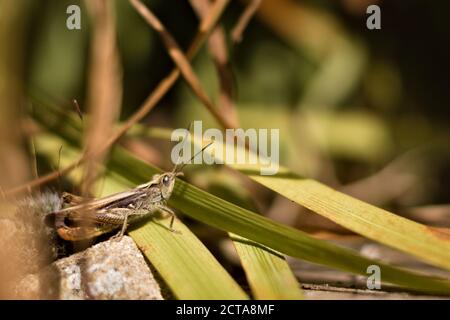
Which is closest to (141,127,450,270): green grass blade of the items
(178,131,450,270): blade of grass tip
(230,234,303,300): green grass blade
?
(178,131,450,270): blade of grass tip

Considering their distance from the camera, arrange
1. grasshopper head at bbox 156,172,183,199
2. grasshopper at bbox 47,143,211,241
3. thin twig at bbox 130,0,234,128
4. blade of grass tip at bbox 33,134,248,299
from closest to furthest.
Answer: blade of grass tip at bbox 33,134,248,299 → grasshopper at bbox 47,143,211,241 → grasshopper head at bbox 156,172,183,199 → thin twig at bbox 130,0,234,128

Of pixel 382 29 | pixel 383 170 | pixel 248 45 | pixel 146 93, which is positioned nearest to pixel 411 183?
pixel 383 170

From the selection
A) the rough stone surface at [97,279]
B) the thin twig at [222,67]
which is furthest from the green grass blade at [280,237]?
the thin twig at [222,67]

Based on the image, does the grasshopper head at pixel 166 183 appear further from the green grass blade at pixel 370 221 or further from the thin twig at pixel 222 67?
the thin twig at pixel 222 67

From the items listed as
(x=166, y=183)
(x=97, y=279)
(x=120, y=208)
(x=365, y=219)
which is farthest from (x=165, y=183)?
(x=365, y=219)

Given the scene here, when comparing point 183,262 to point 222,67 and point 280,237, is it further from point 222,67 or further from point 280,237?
point 222,67

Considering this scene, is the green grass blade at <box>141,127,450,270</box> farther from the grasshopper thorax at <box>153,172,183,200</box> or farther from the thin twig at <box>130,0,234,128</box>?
the thin twig at <box>130,0,234,128</box>

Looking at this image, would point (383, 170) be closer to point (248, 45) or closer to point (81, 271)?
point (248, 45)
